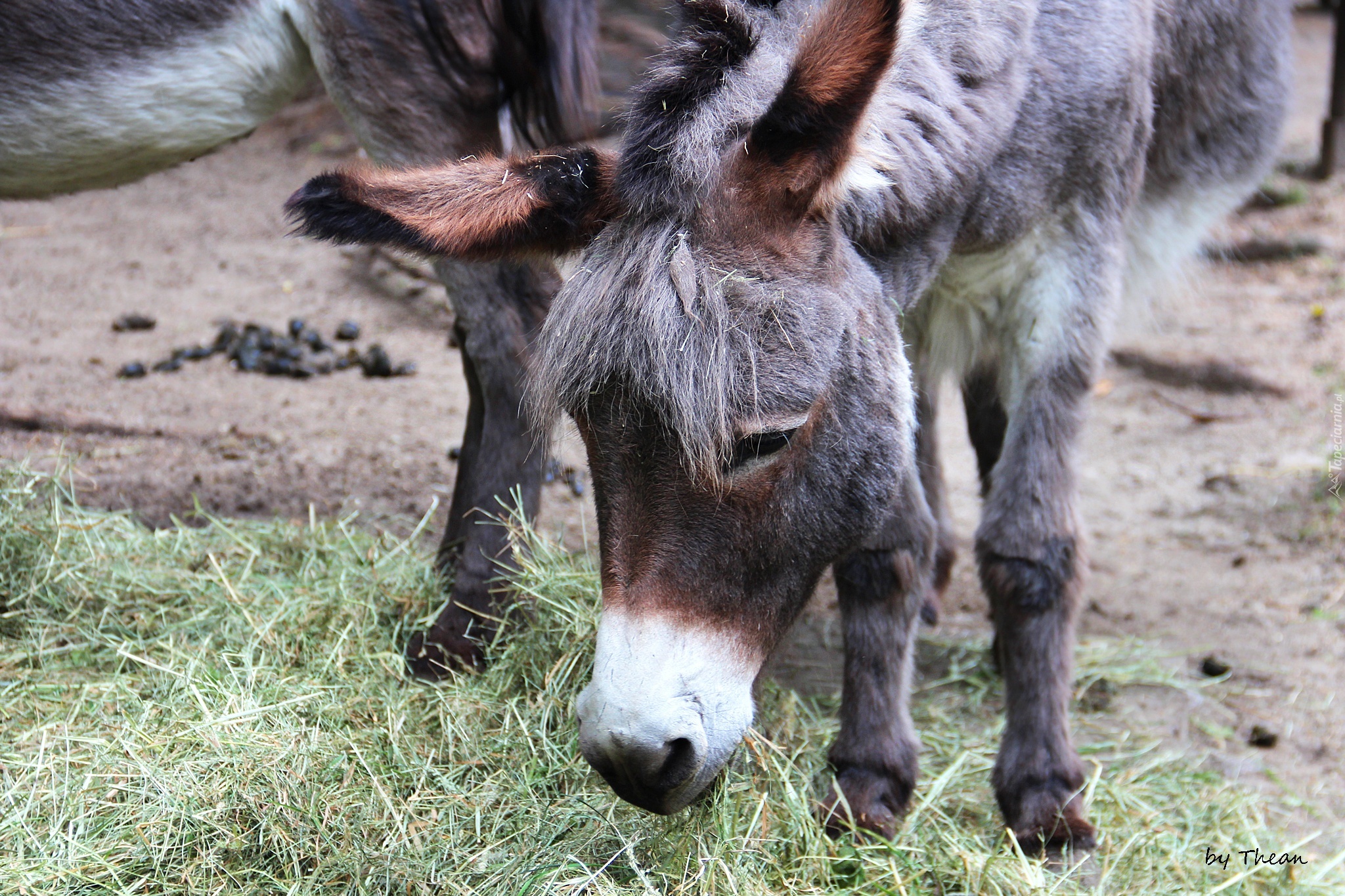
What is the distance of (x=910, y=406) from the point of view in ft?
7.08

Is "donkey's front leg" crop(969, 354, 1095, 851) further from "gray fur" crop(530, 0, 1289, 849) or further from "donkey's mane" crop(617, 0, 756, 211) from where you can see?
"donkey's mane" crop(617, 0, 756, 211)

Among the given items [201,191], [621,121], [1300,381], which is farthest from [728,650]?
[201,191]

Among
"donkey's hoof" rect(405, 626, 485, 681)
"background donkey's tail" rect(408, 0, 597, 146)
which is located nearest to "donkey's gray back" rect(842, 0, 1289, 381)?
"background donkey's tail" rect(408, 0, 597, 146)

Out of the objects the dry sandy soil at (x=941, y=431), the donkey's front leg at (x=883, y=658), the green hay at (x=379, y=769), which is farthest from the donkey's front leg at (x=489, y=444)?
the donkey's front leg at (x=883, y=658)

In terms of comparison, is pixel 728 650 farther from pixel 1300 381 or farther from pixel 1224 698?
pixel 1300 381

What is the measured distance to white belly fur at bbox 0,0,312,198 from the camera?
9.96 feet

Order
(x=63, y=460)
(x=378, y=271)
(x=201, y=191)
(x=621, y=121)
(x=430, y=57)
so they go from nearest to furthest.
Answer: (x=621, y=121) → (x=430, y=57) → (x=63, y=460) → (x=378, y=271) → (x=201, y=191)

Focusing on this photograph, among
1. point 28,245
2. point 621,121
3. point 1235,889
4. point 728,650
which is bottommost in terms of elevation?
point 1235,889

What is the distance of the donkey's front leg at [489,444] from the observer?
302 cm

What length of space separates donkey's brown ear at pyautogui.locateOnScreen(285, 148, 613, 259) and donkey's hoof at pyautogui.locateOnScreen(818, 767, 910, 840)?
1.42 metres

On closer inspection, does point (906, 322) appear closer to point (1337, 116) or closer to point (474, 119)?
point (474, 119)

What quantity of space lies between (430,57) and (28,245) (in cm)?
503

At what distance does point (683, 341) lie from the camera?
174 centimetres

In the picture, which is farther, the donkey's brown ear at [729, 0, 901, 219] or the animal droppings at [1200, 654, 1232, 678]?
the animal droppings at [1200, 654, 1232, 678]
